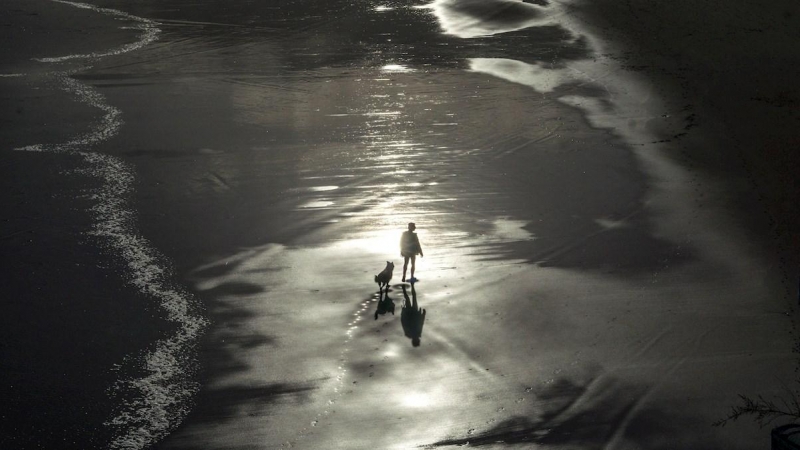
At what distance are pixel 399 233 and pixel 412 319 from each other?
368 cm

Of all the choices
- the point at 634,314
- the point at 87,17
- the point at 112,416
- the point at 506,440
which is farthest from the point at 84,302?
the point at 87,17

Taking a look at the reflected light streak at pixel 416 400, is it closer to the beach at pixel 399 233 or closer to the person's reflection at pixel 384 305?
the beach at pixel 399 233

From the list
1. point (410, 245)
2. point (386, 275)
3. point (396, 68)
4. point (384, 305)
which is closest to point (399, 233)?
point (410, 245)

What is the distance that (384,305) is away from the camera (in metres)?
15.6

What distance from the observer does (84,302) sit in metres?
16.0

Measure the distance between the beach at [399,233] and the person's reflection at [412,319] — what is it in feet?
0.20

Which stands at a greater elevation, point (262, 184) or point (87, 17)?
point (87, 17)

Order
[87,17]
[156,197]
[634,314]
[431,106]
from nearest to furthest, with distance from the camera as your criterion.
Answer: [634,314], [156,197], [431,106], [87,17]

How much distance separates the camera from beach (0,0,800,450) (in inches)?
508

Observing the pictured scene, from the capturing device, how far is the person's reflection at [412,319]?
14680 millimetres

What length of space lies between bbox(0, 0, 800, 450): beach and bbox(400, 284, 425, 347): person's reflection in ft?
0.20

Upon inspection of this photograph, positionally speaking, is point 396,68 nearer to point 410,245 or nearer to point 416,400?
point 410,245

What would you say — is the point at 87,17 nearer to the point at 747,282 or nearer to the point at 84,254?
the point at 84,254

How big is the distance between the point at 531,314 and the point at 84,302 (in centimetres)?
737
